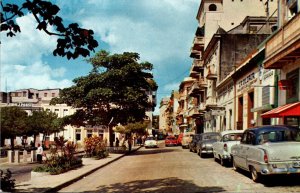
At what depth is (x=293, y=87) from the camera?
2184cm

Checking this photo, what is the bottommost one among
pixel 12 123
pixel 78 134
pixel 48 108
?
pixel 78 134

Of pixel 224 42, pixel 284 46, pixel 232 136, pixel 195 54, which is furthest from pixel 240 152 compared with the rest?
pixel 195 54

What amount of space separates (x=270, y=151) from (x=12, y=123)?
45.4 meters

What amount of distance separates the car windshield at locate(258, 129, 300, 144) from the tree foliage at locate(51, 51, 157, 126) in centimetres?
2321

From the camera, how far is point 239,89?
35.3 metres

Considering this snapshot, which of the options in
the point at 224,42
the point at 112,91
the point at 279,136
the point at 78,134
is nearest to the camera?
the point at 279,136

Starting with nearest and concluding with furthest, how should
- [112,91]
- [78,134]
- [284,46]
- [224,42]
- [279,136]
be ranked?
[279,136] < [284,46] < [112,91] < [224,42] < [78,134]

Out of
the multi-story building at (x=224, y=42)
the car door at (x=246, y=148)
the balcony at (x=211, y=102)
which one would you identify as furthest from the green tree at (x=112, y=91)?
the car door at (x=246, y=148)

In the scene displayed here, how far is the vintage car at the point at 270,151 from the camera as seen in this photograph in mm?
12375

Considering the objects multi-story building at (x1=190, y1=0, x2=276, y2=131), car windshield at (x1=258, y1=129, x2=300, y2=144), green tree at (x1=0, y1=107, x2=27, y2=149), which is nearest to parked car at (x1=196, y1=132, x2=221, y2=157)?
multi-story building at (x1=190, y1=0, x2=276, y2=131)

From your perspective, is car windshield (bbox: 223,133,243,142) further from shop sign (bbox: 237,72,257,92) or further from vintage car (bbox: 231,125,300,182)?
shop sign (bbox: 237,72,257,92)

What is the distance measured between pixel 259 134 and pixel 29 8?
8332 mm

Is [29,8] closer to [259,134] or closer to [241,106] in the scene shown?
[259,134]

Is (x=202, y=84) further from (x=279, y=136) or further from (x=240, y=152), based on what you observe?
(x=279, y=136)
